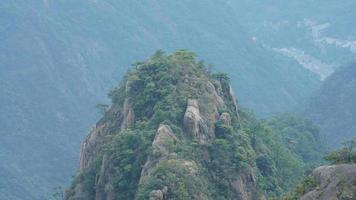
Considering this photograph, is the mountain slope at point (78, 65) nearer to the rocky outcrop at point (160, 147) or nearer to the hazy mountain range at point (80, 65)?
the hazy mountain range at point (80, 65)

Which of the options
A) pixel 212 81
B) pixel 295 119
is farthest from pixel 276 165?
pixel 295 119

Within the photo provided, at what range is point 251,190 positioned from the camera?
48.7 meters

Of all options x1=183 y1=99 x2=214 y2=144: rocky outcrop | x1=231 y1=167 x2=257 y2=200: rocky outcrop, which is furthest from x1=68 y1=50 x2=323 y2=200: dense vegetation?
x1=183 y1=99 x2=214 y2=144: rocky outcrop

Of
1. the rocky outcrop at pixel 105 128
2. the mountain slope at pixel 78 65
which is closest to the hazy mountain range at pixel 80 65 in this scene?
the mountain slope at pixel 78 65

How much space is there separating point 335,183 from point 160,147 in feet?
48.1

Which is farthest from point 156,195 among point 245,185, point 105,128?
point 105,128

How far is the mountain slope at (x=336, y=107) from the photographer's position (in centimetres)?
12262

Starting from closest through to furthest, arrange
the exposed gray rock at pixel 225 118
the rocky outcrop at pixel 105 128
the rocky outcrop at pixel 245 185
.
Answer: the rocky outcrop at pixel 245 185 → the exposed gray rock at pixel 225 118 → the rocky outcrop at pixel 105 128

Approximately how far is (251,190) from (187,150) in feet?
16.9

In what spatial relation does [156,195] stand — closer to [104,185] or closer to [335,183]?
[104,185]

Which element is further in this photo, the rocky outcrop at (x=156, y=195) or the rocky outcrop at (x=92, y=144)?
the rocky outcrop at (x=92, y=144)

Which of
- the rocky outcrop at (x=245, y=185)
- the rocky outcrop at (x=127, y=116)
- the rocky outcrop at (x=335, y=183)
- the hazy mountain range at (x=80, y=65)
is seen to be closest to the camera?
the rocky outcrop at (x=335, y=183)

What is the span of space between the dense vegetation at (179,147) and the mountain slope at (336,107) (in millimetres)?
64405

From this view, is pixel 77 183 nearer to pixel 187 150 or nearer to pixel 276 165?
pixel 187 150
